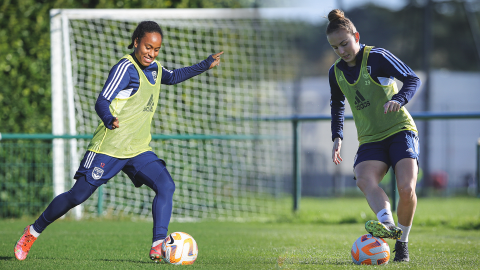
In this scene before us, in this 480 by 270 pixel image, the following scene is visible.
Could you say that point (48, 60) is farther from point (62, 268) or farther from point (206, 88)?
point (62, 268)

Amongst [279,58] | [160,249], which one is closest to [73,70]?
[279,58]

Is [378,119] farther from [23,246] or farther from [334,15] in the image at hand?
[23,246]

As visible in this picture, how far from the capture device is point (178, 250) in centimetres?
387

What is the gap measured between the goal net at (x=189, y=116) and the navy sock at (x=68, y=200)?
3696 millimetres

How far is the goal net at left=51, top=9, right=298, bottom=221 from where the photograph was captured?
8.33 meters

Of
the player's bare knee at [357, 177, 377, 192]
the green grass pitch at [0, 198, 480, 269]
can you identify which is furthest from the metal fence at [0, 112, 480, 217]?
the player's bare knee at [357, 177, 377, 192]

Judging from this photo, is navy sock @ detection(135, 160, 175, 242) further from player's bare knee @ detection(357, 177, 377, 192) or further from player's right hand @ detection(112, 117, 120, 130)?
player's bare knee @ detection(357, 177, 377, 192)

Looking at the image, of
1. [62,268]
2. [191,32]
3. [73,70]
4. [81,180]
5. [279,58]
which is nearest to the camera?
[62,268]

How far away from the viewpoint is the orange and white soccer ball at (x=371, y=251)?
379cm

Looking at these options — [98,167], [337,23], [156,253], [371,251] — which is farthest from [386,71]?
[98,167]

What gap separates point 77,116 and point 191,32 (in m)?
2.52

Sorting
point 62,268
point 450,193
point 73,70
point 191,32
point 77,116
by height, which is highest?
point 191,32

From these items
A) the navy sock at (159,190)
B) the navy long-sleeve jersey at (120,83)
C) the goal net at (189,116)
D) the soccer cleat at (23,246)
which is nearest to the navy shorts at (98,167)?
the navy sock at (159,190)

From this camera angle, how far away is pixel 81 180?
4180mm
